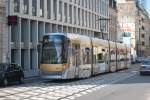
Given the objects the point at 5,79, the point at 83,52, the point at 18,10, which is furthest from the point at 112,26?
the point at 5,79

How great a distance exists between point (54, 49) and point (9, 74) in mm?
3869

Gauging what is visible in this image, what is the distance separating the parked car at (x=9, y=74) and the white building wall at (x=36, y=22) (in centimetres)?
1467

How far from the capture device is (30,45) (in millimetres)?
57438

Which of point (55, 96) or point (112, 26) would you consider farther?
point (112, 26)

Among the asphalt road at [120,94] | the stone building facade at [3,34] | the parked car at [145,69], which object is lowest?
the asphalt road at [120,94]

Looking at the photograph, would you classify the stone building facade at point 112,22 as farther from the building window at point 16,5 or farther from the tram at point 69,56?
the tram at point 69,56

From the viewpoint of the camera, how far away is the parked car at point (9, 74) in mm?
30234

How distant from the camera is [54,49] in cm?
3350

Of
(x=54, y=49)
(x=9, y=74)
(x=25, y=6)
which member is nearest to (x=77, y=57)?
(x=54, y=49)

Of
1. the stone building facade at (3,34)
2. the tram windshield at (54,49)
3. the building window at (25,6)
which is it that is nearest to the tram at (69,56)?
the tram windshield at (54,49)

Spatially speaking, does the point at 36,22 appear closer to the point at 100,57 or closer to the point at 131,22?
the point at 100,57

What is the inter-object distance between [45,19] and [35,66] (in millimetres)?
6224

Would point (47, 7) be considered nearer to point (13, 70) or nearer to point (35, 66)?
point (35, 66)

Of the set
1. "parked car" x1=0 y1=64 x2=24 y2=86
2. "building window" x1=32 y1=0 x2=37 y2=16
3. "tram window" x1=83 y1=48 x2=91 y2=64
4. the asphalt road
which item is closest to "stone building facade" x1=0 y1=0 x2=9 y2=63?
"building window" x1=32 y1=0 x2=37 y2=16
